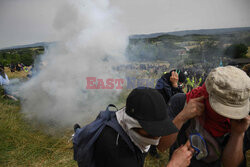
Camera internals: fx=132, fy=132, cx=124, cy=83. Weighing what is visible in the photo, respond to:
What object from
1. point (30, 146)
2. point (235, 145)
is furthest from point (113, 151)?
point (30, 146)

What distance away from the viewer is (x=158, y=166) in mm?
3201

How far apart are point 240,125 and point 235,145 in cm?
23

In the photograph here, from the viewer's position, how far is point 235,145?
3.91 ft

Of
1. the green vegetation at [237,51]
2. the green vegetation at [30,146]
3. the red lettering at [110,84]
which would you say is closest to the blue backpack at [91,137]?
the green vegetation at [30,146]

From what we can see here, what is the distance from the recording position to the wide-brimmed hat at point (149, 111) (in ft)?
3.24

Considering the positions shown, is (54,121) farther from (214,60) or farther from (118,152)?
(214,60)

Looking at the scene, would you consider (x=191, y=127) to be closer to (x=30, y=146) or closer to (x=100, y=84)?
(x=30, y=146)

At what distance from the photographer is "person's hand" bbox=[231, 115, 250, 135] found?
1.09 m

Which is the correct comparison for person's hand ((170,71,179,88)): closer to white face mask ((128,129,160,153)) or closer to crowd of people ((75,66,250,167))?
crowd of people ((75,66,250,167))

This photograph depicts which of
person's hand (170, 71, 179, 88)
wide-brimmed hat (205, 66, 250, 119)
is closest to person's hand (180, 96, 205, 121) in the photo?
wide-brimmed hat (205, 66, 250, 119)

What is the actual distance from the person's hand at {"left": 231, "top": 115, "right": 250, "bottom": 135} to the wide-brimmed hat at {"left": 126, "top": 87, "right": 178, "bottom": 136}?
0.60 meters

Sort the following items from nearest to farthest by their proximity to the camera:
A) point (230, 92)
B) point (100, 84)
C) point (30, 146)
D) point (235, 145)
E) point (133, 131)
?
point (230, 92), point (133, 131), point (235, 145), point (30, 146), point (100, 84)

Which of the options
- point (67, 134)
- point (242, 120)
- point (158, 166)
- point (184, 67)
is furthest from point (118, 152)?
point (184, 67)

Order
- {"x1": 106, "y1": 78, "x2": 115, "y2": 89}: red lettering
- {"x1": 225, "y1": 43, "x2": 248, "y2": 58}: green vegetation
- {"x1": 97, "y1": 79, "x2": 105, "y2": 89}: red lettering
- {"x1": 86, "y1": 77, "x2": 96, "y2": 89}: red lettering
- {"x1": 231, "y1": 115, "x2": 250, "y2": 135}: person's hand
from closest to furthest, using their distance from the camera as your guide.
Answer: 1. {"x1": 231, "y1": 115, "x2": 250, "y2": 135}: person's hand
2. {"x1": 86, "y1": 77, "x2": 96, "y2": 89}: red lettering
3. {"x1": 97, "y1": 79, "x2": 105, "y2": 89}: red lettering
4. {"x1": 106, "y1": 78, "x2": 115, "y2": 89}: red lettering
5. {"x1": 225, "y1": 43, "x2": 248, "y2": 58}: green vegetation
